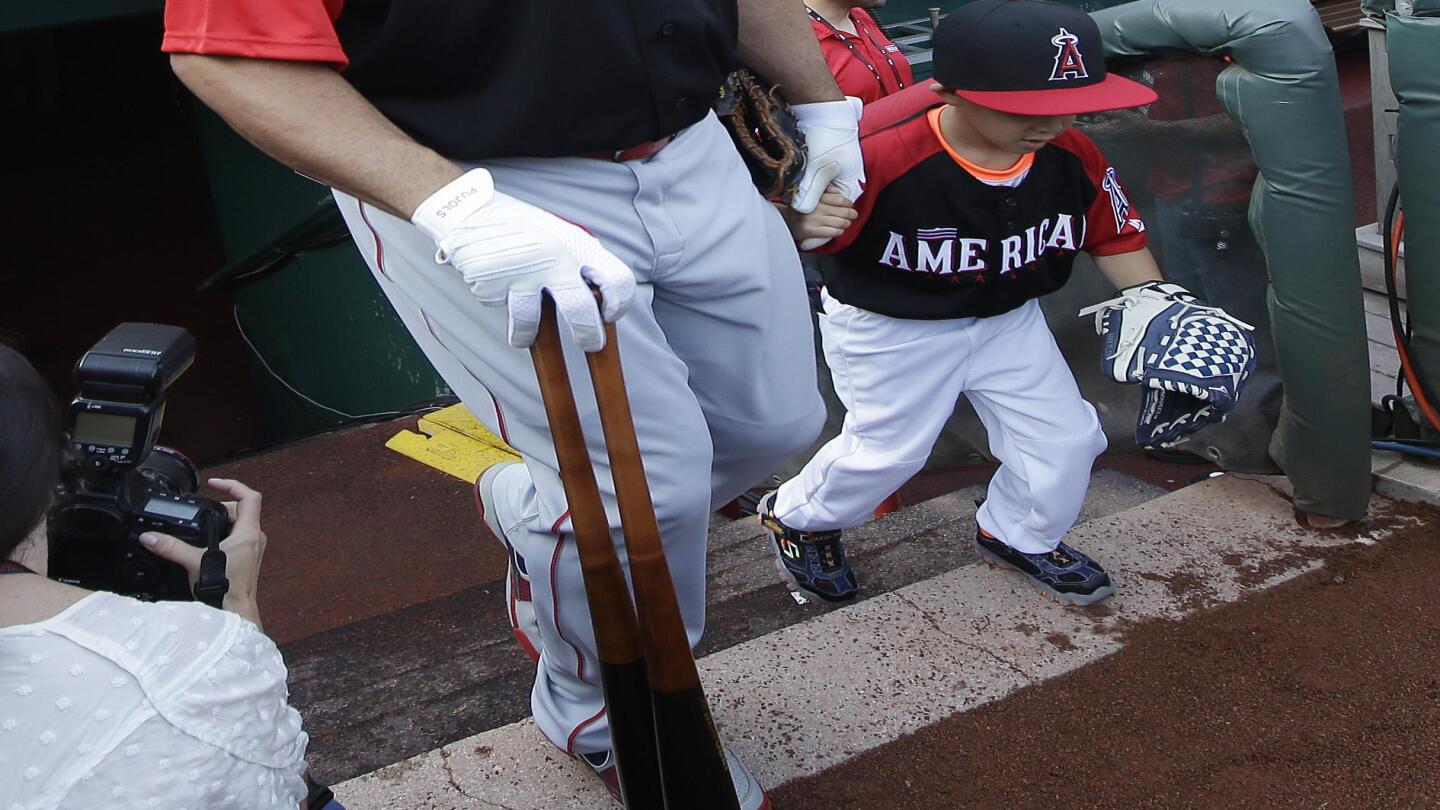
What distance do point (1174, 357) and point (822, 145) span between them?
80 centimetres

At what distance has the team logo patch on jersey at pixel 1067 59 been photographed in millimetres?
2645

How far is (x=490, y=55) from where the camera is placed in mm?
1832

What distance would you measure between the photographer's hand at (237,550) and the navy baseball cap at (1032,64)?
155 cm

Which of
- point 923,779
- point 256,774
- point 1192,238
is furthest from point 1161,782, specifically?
point 1192,238

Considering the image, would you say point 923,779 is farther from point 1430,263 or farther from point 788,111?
point 1430,263

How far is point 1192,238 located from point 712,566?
1.44m

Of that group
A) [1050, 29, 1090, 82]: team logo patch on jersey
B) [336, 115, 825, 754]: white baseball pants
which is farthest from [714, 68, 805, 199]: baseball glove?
[1050, 29, 1090, 82]: team logo patch on jersey

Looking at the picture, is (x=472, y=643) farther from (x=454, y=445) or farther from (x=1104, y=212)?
(x=454, y=445)

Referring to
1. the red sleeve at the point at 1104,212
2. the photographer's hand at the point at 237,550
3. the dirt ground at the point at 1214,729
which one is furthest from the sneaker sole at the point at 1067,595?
the photographer's hand at the point at 237,550

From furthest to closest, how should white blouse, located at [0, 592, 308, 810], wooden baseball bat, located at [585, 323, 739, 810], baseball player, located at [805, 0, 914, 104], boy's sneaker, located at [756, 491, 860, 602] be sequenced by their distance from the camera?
1. baseball player, located at [805, 0, 914, 104]
2. boy's sneaker, located at [756, 491, 860, 602]
3. wooden baseball bat, located at [585, 323, 739, 810]
4. white blouse, located at [0, 592, 308, 810]

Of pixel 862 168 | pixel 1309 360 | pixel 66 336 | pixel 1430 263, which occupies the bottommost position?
pixel 66 336

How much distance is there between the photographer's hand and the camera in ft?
5.22

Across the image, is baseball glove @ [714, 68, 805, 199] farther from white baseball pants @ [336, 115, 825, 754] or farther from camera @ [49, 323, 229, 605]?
camera @ [49, 323, 229, 605]

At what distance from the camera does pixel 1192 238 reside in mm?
3514
